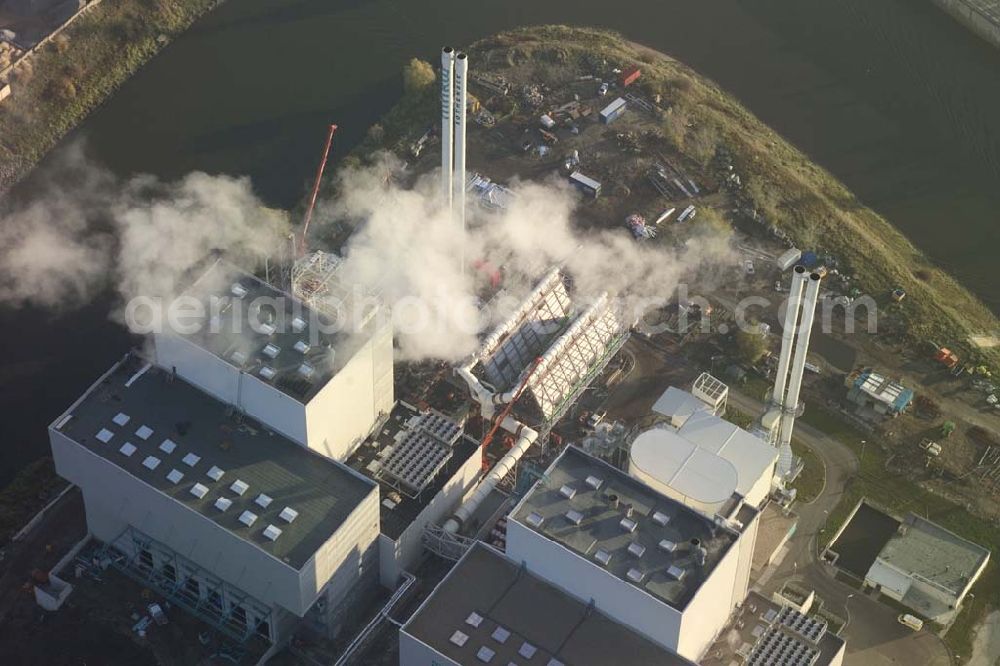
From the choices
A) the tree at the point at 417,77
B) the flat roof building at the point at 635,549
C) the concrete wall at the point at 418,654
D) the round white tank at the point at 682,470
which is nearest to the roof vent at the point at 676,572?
the flat roof building at the point at 635,549

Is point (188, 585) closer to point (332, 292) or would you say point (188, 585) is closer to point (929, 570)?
point (332, 292)

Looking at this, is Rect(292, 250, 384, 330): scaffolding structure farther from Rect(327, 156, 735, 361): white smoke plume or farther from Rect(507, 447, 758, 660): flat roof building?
Rect(507, 447, 758, 660): flat roof building

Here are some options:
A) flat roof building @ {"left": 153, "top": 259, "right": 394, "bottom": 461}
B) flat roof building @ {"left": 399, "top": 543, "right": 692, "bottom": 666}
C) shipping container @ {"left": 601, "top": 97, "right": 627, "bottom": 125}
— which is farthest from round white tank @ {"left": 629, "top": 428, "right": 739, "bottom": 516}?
shipping container @ {"left": 601, "top": 97, "right": 627, "bottom": 125}

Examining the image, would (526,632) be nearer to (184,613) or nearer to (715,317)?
(184,613)

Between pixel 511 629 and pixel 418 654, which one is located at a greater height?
pixel 511 629

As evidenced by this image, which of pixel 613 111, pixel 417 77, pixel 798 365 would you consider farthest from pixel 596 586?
pixel 417 77
